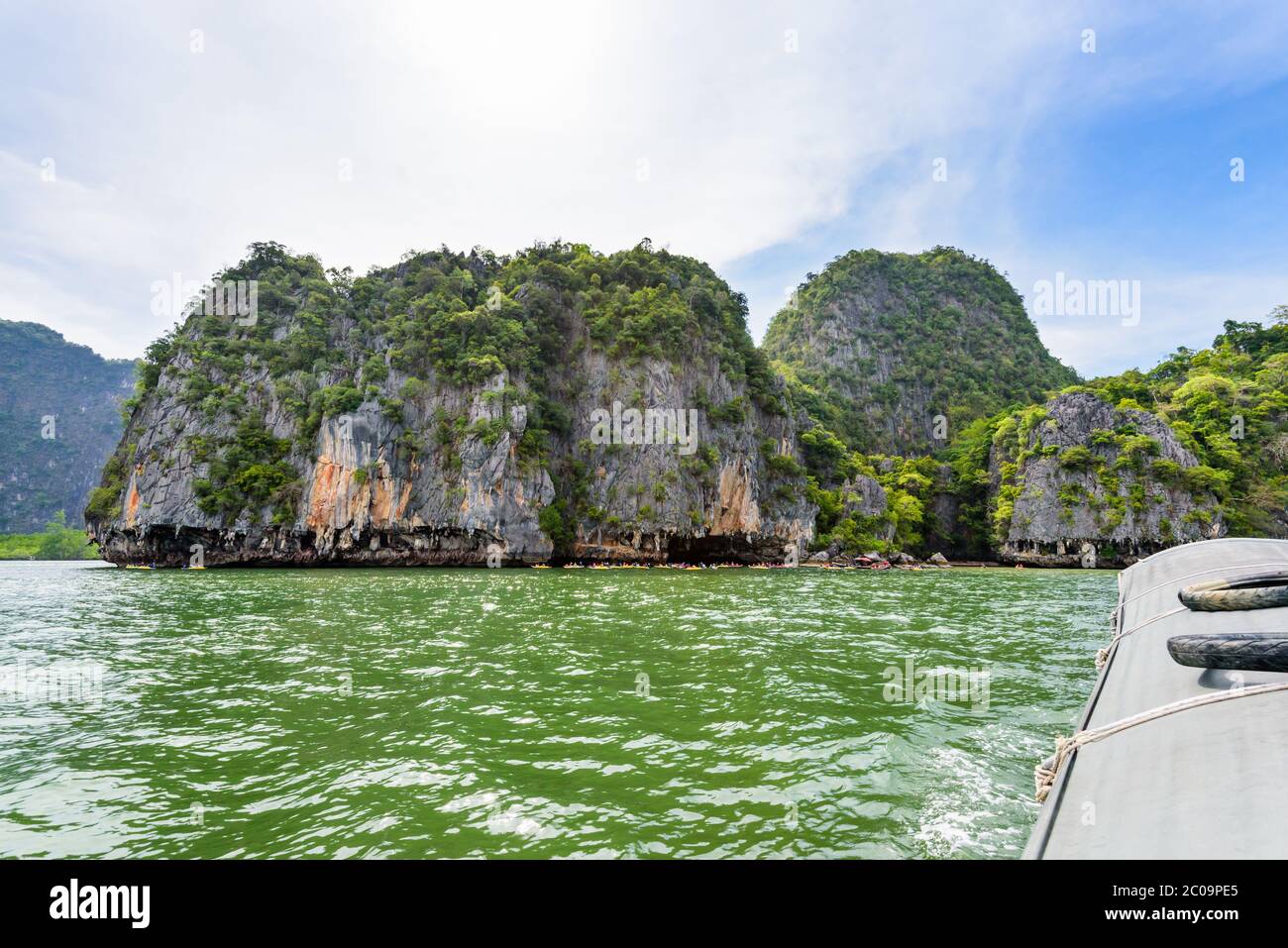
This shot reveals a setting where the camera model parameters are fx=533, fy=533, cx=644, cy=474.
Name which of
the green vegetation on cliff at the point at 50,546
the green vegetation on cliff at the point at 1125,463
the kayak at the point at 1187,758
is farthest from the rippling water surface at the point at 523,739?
the green vegetation on cliff at the point at 50,546

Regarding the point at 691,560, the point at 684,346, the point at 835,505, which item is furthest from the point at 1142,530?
the point at 684,346

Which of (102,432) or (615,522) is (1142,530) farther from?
(102,432)

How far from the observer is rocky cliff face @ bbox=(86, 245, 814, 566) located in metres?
38.0

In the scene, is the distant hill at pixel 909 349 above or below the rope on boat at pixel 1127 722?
above

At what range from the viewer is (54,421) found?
81.3 m

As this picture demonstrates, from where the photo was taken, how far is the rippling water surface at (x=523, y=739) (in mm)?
3945

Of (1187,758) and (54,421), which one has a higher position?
(54,421)

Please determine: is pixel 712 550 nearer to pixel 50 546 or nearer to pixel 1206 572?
pixel 1206 572

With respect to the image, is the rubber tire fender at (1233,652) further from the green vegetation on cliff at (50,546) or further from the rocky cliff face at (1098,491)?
the green vegetation on cliff at (50,546)

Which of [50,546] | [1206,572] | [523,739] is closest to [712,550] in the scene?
[1206,572]

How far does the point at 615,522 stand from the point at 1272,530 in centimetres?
4698

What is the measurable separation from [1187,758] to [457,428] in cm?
4180

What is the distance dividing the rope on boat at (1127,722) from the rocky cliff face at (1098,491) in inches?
1978

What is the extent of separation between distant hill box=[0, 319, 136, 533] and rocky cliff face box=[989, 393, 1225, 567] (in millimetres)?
130533
